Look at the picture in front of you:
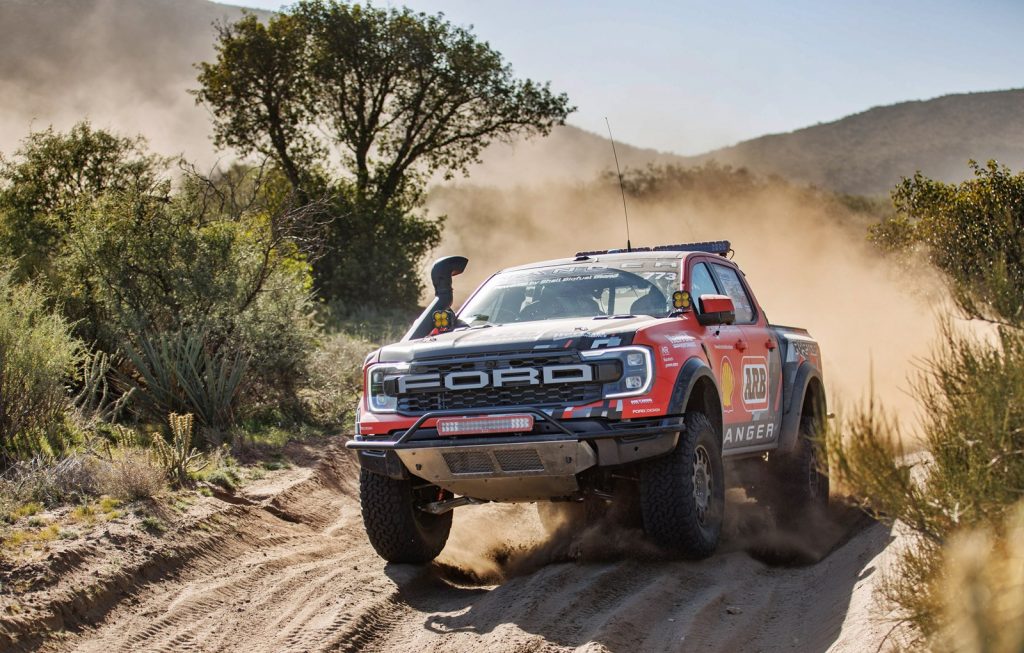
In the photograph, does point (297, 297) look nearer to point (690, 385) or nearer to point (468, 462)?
point (468, 462)

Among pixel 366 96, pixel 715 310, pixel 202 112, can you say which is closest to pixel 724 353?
pixel 715 310

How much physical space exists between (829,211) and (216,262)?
29577mm

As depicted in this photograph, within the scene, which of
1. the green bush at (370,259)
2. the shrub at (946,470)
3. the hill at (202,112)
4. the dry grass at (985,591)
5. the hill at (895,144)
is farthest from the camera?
the hill at (895,144)

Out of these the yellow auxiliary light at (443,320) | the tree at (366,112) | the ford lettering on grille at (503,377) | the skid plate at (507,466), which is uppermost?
the tree at (366,112)

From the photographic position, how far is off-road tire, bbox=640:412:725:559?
688cm

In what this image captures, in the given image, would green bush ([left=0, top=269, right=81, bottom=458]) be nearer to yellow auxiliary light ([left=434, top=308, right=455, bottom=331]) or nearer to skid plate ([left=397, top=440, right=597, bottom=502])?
yellow auxiliary light ([left=434, top=308, right=455, bottom=331])

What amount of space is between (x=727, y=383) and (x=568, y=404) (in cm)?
169

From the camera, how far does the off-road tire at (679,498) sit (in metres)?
6.88

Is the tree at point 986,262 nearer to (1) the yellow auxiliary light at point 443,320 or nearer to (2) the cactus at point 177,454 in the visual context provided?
(1) the yellow auxiliary light at point 443,320

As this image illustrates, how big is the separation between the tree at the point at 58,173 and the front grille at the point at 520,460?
10.2 m

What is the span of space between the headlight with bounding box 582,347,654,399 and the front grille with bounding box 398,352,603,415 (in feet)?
0.27

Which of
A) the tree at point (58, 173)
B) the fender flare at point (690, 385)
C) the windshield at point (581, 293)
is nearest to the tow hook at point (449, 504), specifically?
the windshield at point (581, 293)

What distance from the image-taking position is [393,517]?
7.48 metres

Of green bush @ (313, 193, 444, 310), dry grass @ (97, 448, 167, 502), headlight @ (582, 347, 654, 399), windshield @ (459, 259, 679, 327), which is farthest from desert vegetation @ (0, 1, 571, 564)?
headlight @ (582, 347, 654, 399)
